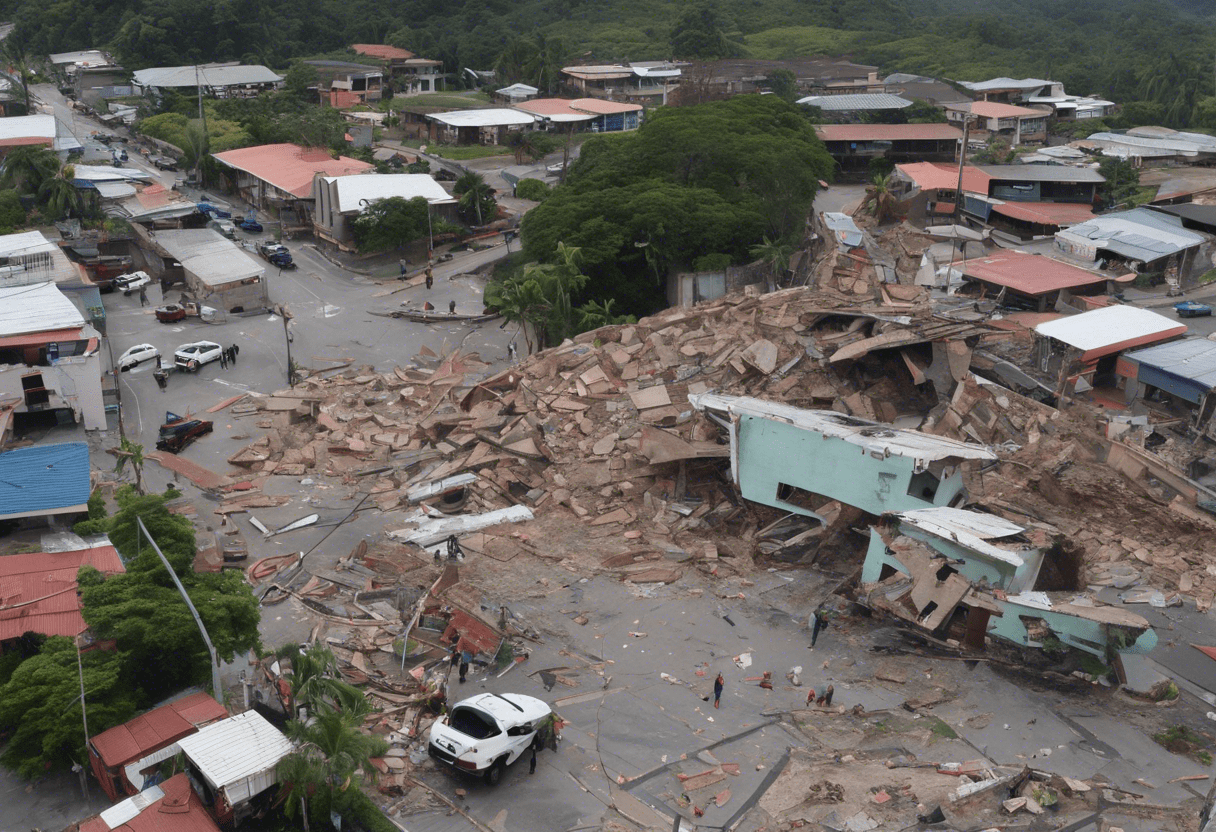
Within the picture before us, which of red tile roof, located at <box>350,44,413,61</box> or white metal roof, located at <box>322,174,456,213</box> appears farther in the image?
red tile roof, located at <box>350,44,413,61</box>

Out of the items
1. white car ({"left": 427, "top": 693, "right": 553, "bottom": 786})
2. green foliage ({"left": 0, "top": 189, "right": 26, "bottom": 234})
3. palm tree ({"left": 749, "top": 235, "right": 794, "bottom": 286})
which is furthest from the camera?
green foliage ({"left": 0, "top": 189, "right": 26, "bottom": 234})

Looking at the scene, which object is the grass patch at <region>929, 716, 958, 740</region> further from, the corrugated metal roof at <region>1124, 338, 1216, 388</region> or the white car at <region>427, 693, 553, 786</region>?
the corrugated metal roof at <region>1124, 338, 1216, 388</region>

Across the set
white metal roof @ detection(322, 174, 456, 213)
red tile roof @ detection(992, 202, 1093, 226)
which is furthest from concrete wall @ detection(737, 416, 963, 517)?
white metal roof @ detection(322, 174, 456, 213)

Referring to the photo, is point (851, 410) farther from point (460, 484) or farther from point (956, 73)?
point (956, 73)

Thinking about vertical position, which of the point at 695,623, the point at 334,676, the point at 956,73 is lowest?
the point at 695,623

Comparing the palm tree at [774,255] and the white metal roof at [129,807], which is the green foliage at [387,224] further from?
the white metal roof at [129,807]

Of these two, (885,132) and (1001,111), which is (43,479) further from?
(1001,111)

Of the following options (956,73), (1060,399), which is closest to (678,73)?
(956,73)
